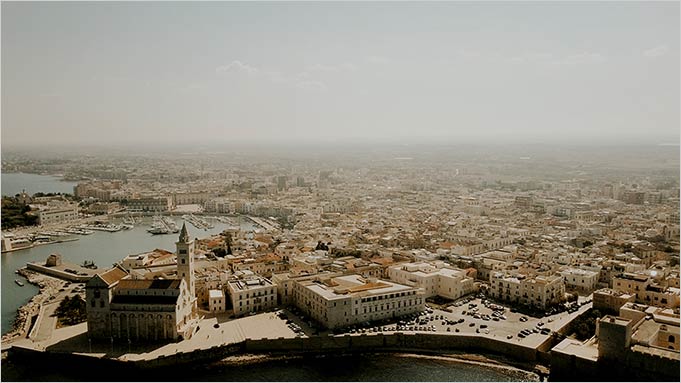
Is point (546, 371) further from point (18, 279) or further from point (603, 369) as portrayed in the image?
point (18, 279)

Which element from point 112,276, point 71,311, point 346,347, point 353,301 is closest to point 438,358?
point 346,347

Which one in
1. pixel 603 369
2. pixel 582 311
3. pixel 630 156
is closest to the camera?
pixel 603 369

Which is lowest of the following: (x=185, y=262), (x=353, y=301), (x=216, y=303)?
(x=216, y=303)

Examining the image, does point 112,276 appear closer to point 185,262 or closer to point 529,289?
point 185,262

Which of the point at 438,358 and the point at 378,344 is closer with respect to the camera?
the point at 438,358

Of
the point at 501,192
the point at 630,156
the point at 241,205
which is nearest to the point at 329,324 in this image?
the point at 241,205

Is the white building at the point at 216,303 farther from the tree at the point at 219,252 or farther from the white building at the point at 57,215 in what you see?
the white building at the point at 57,215

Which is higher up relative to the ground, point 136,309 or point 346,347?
point 136,309
